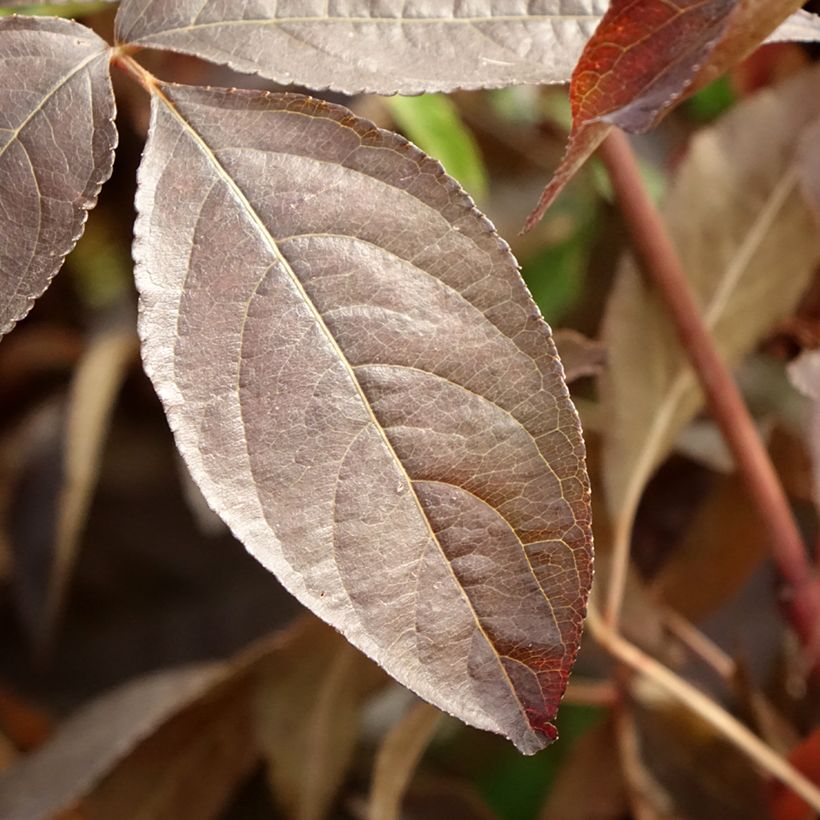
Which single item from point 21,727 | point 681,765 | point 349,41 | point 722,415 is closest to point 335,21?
point 349,41

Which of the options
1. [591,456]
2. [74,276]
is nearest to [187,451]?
[591,456]

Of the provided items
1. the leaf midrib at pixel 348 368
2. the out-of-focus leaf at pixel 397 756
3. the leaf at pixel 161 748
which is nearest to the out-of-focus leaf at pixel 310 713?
the leaf at pixel 161 748

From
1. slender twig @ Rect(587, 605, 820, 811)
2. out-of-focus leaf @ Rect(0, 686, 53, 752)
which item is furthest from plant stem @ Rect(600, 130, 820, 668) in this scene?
out-of-focus leaf @ Rect(0, 686, 53, 752)

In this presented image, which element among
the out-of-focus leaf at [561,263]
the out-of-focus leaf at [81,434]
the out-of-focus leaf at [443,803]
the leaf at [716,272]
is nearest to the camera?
the leaf at [716,272]

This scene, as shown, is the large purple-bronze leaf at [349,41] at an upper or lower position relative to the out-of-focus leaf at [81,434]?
upper

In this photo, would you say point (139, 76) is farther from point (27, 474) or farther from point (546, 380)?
point (27, 474)

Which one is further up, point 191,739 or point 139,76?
point 139,76

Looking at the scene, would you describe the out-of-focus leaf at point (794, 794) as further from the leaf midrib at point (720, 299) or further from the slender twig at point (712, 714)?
the leaf midrib at point (720, 299)
